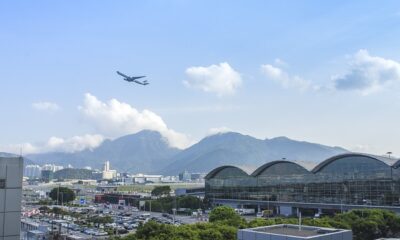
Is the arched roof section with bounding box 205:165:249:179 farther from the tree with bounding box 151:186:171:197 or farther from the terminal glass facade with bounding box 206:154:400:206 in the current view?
the tree with bounding box 151:186:171:197

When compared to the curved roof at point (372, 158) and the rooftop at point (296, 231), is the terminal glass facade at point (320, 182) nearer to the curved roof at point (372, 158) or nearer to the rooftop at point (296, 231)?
the curved roof at point (372, 158)

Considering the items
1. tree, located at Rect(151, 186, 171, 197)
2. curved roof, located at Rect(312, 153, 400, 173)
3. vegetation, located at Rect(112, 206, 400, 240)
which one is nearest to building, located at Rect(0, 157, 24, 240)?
vegetation, located at Rect(112, 206, 400, 240)

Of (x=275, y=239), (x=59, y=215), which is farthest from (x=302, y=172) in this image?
(x=275, y=239)

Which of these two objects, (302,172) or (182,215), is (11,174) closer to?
(302,172)

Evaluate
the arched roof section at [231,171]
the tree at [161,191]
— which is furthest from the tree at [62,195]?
the arched roof section at [231,171]

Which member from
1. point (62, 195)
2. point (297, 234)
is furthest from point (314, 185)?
point (62, 195)

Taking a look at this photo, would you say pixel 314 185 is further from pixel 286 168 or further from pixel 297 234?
pixel 297 234
